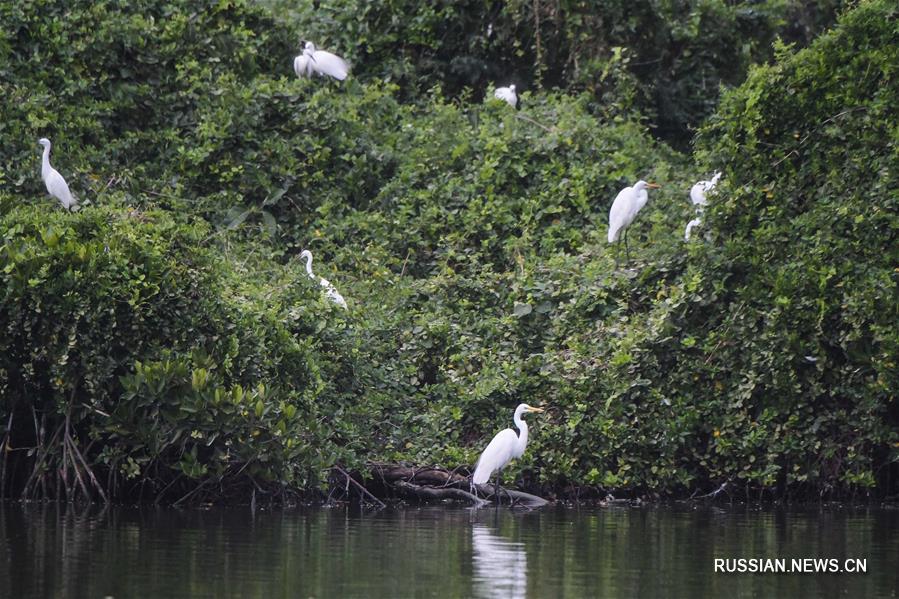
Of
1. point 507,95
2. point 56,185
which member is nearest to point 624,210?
point 507,95

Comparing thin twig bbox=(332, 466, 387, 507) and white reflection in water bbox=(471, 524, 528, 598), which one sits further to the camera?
thin twig bbox=(332, 466, 387, 507)

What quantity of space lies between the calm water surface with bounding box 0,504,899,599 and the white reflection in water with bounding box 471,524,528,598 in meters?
0.01

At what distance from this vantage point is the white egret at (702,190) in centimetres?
1398

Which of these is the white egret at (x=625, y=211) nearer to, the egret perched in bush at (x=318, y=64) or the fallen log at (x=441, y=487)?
the fallen log at (x=441, y=487)

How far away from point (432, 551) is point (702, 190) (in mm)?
6692

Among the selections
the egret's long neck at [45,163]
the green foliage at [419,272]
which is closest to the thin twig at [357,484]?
the green foliage at [419,272]

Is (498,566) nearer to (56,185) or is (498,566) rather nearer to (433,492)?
(433,492)

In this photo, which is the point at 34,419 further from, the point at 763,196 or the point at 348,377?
the point at 763,196

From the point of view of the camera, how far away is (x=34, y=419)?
11.7 metres

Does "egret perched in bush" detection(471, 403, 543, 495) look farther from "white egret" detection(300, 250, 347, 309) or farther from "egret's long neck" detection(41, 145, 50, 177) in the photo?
"egret's long neck" detection(41, 145, 50, 177)

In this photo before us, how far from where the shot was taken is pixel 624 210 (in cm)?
1453

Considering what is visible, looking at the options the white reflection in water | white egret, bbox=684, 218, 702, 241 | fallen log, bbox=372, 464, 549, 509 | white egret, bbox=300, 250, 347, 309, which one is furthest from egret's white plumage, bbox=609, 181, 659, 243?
the white reflection in water

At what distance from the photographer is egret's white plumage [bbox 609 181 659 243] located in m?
14.5

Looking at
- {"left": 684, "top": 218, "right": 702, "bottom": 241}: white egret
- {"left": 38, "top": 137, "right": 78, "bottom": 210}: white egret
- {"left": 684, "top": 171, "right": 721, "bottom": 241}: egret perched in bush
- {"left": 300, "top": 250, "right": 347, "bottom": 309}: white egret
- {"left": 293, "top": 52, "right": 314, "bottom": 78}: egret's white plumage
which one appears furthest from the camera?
{"left": 293, "top": 52, "right": 314, "bottom": 78}: egret's white plumage
